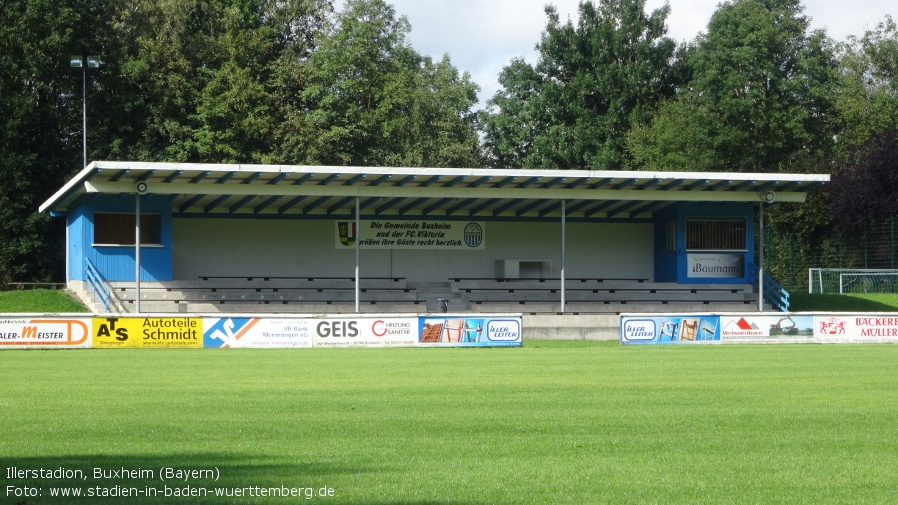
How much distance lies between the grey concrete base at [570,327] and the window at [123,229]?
12.4 m

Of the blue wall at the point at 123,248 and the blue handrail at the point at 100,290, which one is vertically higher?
the blue wall at the point at 123,248

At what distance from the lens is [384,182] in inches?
1341

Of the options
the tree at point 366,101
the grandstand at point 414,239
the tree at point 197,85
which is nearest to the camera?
the grandstand at point 414,239

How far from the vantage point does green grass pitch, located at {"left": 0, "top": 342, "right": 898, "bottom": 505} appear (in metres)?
8.79

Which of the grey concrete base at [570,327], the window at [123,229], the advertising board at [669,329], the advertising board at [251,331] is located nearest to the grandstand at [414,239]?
the window at [123,229]

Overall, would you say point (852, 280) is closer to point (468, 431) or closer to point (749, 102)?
point (749, 102)

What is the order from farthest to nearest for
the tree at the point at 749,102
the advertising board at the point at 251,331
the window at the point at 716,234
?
the tree at the point at 749,102
the window at the point at 716,234
the advertising board at the point at 251,331

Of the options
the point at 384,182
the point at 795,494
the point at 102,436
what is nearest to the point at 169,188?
the point at 384,182

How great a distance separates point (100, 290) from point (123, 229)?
262 cm

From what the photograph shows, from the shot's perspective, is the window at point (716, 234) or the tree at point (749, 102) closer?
the window at point (716, 234)

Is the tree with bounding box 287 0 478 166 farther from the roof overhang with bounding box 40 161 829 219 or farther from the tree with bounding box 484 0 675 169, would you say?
the roof overhang with bounding box 40 161 829 219

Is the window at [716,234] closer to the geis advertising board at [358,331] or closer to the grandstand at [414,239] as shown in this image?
the grandstand at [414,239]

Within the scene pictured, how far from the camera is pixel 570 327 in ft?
Result: 105

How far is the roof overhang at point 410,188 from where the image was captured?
105 ft
